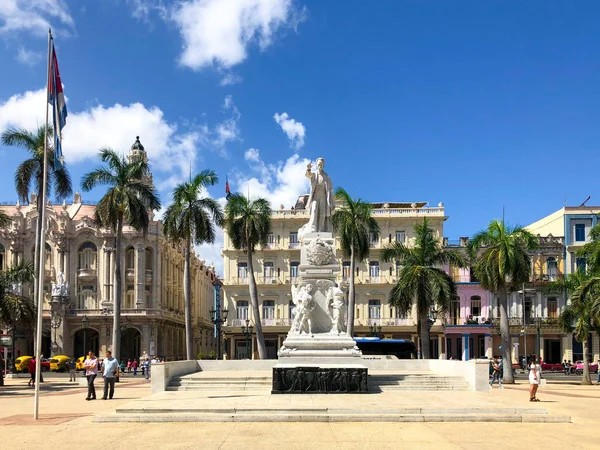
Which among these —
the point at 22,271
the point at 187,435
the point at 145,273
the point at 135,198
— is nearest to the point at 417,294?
the point at 135,198

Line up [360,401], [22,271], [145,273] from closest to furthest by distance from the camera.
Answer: [360,401] → [22,271] → [145,273]

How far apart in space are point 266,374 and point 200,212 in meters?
23.4

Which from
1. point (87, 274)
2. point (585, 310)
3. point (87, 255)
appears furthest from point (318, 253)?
point (87, 255)

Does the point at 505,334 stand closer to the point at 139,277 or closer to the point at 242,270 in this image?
the point at 242,270

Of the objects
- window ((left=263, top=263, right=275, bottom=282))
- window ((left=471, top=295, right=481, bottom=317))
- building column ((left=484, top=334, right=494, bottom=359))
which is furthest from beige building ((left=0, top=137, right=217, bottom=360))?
building column ((left=484, top=334, right=494, bottom=359))

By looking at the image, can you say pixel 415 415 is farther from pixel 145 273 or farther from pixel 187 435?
pixel 145 273

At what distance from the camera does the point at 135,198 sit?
1734 inches

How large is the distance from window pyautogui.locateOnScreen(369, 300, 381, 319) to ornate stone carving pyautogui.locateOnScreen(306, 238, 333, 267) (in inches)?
1703

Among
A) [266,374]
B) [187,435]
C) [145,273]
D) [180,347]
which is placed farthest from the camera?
[180,347]

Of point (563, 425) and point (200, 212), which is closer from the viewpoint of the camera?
point (563, 425)

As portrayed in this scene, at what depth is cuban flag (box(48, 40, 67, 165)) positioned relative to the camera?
18875 millimetres

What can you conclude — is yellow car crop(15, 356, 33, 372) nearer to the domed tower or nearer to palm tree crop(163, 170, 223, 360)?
palm tree crop(163, 170, 223, 360)

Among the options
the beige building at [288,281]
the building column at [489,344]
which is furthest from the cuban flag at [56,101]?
the building column at [489,344]

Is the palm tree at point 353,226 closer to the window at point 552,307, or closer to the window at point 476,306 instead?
the window at point 476,306
